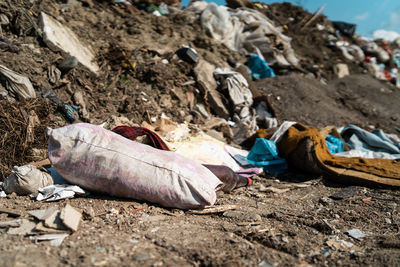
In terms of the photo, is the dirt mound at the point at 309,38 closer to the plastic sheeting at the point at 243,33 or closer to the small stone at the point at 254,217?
the plastic sheeting at the point at 243,33

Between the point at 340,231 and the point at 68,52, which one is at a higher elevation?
the point at 68,52

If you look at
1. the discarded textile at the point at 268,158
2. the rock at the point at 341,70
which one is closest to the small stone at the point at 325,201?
the discarded textile at the point at 268,158

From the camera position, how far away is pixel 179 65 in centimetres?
471

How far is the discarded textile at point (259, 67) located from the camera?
631 centimetres

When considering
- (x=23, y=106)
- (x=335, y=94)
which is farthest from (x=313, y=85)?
(x=23, y=106)

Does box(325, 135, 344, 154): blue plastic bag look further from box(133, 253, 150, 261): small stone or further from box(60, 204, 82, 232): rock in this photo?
box(60, 204, 82, 232): rock

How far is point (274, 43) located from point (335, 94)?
2088mm

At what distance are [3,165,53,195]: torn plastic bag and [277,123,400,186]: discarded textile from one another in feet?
8.17

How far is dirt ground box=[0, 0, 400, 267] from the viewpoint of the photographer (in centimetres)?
130

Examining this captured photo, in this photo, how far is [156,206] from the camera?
6.23 feet

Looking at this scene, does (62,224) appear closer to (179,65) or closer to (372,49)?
(179,65)

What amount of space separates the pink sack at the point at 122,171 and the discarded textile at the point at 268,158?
4.32 ft

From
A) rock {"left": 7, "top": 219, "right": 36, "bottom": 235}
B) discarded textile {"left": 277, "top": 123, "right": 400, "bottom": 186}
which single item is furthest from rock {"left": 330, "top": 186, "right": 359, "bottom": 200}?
rock {"left": 7, "top": 219, "right": 36, "bottom": 235}

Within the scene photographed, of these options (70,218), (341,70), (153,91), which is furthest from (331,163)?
(341,70)
